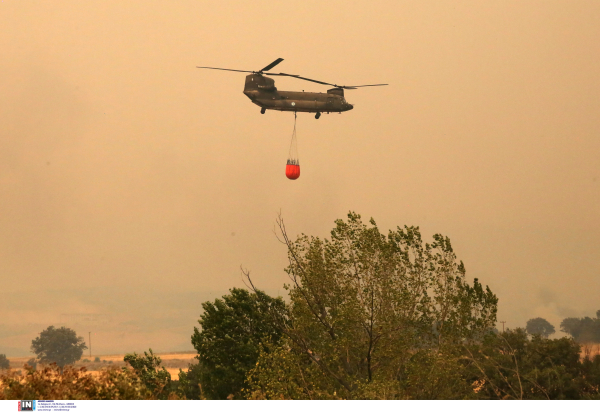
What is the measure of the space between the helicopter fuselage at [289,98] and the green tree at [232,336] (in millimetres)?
5986

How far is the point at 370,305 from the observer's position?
55.7 feet

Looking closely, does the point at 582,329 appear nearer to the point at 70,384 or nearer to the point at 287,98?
the point at 287,98

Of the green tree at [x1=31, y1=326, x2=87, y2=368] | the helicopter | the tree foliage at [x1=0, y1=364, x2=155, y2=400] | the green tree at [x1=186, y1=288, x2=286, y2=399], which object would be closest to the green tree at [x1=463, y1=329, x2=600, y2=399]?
the green tree at [x1=186, y1=288, x2=286, y2=399]

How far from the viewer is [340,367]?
17.7m

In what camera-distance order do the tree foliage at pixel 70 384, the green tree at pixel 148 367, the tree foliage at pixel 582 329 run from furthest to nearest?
the tree foliage at pixel 582 329, the green tree at pixel 148 367, the tree foliage at pixel 70 384

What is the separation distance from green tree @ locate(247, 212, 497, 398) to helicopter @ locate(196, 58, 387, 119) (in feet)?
11.9

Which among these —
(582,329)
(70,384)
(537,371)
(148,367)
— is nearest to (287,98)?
(148,367)

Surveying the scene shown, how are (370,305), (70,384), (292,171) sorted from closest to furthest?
(70,384) < (370,305) < (292,171)

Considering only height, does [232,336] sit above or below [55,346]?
below

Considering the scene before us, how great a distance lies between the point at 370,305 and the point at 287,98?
678 centimetres

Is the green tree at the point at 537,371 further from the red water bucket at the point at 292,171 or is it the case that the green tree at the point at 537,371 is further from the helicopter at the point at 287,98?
the helicopter at the point at 287,98

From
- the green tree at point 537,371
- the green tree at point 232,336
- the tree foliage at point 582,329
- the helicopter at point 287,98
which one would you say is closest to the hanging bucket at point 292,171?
the helicopter at point 287,98

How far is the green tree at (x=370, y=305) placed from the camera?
17125 millimetres
